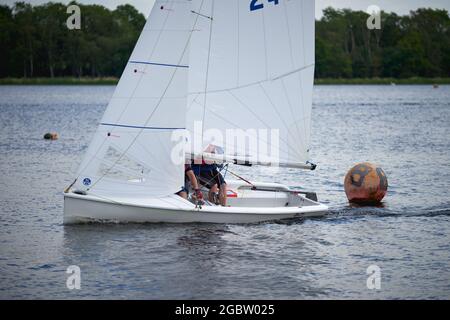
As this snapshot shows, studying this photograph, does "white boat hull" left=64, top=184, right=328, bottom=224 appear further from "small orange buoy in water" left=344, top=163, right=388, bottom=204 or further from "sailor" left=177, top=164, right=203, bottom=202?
"small orange buoy in water" left=344, top=163, right=388, bottom=204

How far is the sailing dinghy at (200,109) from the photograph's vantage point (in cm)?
2103

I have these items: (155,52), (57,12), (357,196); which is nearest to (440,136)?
(357,196)

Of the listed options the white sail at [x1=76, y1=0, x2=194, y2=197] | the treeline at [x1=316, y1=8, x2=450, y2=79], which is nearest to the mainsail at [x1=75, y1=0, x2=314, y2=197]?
the white sail at [x1=76, y1=0, x2=194, y2=197]

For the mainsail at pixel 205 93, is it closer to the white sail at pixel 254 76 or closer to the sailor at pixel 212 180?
the white sail at pixel 254 76

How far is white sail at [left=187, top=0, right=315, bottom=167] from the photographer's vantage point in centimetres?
2172

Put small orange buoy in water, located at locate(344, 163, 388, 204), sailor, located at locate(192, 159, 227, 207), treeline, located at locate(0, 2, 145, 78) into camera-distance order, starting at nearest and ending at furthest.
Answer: sailor, located at locate(192, 159, 227, 207) → small orange buoy in water, located at locate(344, 163, 388, 204) → treeline, located at locate(0, 2, 145, 78)

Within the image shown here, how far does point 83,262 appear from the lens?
61.2ft

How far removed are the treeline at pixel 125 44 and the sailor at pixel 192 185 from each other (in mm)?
120860

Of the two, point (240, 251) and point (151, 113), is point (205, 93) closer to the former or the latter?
point (151, 113)

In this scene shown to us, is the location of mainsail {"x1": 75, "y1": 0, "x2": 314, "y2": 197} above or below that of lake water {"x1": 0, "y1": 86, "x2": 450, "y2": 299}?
above

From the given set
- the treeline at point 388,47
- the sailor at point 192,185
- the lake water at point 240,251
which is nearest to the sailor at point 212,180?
the sailor at point 192,185

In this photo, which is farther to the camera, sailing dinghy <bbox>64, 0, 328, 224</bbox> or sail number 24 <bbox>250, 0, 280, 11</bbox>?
sail number 24 <bbox>250, 0, 280, 11</bbox>

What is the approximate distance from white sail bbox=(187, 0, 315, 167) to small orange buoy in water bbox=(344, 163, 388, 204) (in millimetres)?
2935

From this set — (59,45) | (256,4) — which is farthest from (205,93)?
(59,45)
